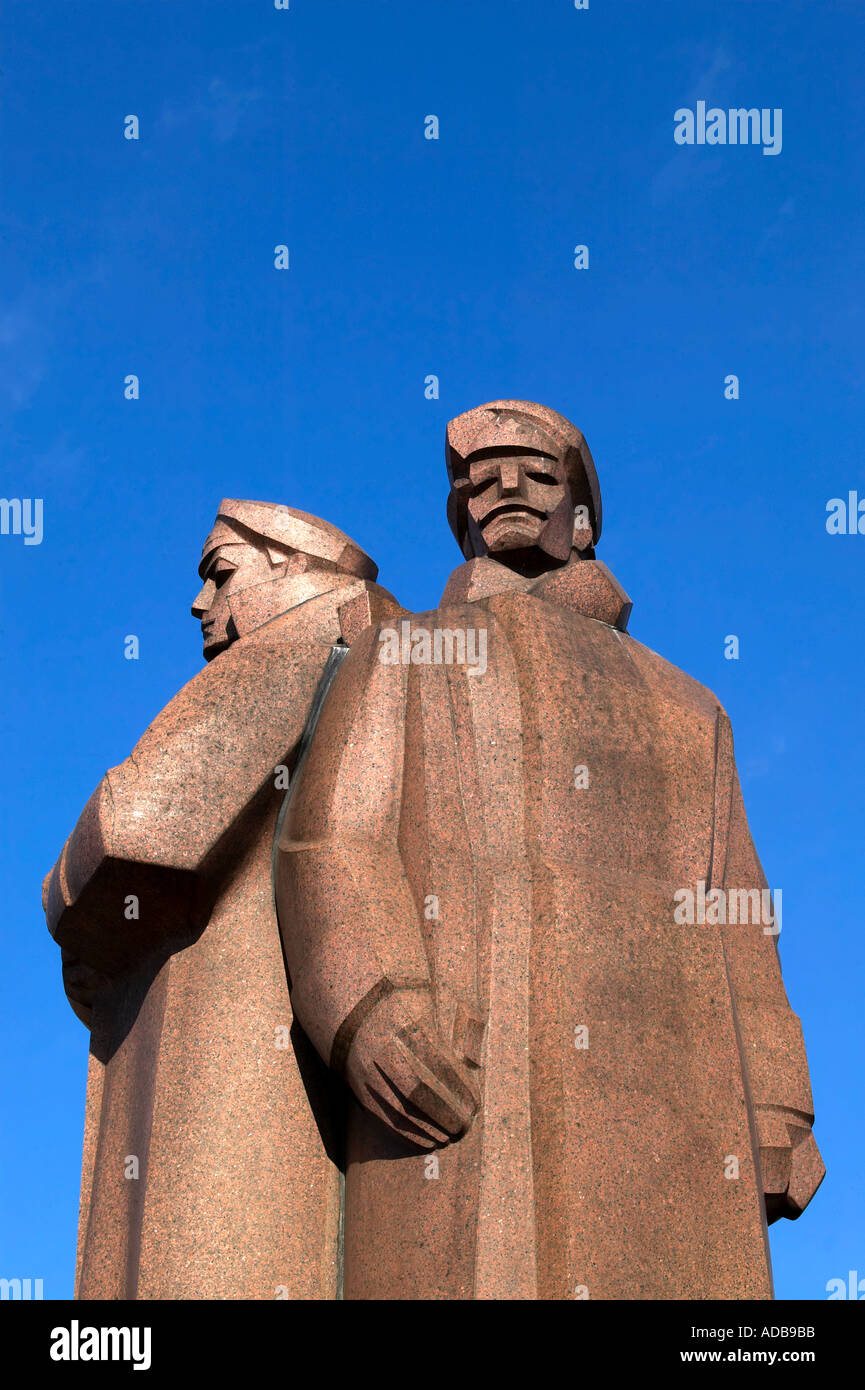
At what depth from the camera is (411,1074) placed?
6.40 meters

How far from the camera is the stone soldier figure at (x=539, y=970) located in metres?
6.31

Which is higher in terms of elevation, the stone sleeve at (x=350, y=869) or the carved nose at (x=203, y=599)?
the carved nose at (x=203, y=599)

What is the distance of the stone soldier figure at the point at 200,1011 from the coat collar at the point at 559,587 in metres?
0.72

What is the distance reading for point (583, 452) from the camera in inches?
338

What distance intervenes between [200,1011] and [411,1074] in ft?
4.31

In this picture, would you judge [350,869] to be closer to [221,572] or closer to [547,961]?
[547,961]

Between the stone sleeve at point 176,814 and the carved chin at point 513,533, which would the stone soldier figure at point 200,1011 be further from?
the carved chin at point 513,533

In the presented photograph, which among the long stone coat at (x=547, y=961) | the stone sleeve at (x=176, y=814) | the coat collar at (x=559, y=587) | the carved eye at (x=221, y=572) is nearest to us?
the long stone coat at (x=547, y=961)

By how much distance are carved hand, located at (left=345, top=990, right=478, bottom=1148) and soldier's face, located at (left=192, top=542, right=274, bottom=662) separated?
288cm

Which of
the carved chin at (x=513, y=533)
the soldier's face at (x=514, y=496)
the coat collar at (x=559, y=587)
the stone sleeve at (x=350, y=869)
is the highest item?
the soldier's face at (x=514, y=496)

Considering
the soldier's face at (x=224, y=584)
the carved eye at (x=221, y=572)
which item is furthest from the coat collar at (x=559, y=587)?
the carved eye at (x=221, y=572)

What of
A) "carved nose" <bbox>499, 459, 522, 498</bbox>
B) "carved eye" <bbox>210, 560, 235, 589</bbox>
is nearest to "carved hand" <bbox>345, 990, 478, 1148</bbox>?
"carved nose" <bbox>499, 459, 522, 498</bbox>
